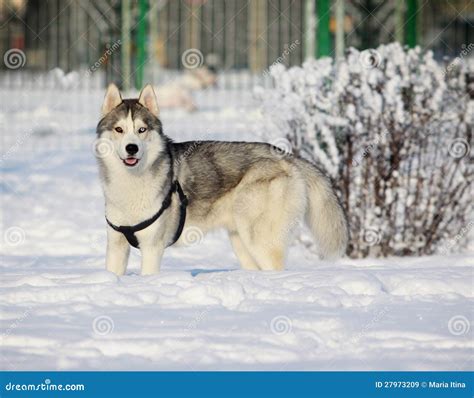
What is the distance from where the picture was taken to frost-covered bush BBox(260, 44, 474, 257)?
7047mm

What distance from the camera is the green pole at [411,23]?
1055 cm

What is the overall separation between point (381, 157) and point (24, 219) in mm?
4042

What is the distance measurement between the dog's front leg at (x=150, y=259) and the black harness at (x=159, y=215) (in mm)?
83

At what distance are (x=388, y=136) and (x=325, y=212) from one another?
1.26 metres

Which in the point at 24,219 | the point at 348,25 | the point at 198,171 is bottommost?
the point at 24,219

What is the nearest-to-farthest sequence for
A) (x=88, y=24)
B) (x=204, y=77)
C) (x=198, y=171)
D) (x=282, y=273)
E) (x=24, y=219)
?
1. (x=282, y=273)
2. (x=198, y=171)
3. (x=24, y=219)
4. (x=204, y=77)
5. (x=88, y=24)

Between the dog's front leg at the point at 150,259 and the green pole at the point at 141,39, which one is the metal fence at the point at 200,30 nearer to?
the green pole at the point at 141,39

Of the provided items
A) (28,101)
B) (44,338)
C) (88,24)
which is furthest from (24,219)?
(88,24)

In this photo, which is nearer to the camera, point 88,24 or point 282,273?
point 282,273

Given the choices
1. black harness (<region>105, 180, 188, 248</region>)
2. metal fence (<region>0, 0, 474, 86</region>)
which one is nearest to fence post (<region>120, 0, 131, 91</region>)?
metal fence (<region>0, 0, 474, 86</region>)

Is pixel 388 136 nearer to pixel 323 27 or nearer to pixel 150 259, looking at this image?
pixel 150 259

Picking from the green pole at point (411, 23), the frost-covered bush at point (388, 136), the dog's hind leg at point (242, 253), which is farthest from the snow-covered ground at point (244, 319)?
the green pole at point (411, 23)

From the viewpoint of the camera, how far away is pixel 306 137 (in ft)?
23.7

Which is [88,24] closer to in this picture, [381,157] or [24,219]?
[24,219]
